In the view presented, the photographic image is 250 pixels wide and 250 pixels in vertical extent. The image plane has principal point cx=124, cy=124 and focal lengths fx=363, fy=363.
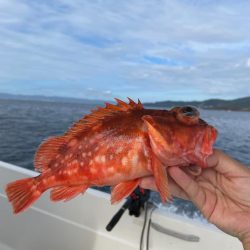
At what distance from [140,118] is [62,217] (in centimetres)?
337

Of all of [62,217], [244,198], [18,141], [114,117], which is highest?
[114,117]

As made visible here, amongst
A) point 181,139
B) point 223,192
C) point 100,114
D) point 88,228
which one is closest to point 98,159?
point 100,114

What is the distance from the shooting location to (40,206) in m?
5.35

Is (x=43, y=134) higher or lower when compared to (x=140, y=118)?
lower

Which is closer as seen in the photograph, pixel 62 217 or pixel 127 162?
pixel 127 162

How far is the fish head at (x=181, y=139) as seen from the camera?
222cm

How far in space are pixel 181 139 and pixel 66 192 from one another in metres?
0.87

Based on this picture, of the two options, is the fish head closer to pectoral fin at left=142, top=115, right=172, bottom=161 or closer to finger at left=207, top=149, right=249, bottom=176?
pectoral fin at left=142, top=115, right=172, bottom=161

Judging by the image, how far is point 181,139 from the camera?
2.25 metres

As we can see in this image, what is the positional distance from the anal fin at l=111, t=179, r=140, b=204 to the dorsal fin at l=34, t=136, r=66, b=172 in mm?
518

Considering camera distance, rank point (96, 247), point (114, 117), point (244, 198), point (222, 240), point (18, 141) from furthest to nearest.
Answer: point (18, 141), point (96, 247), point (222, 240), point (244, 198), point (114, 117)

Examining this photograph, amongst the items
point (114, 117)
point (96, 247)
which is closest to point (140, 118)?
point (114, 117)

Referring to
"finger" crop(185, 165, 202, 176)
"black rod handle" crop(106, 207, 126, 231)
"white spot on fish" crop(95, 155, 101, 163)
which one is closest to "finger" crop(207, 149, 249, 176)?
"finger" crop(185, 165, 202, 176)

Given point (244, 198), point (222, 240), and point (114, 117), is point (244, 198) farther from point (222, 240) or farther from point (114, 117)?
point (222, 240)
